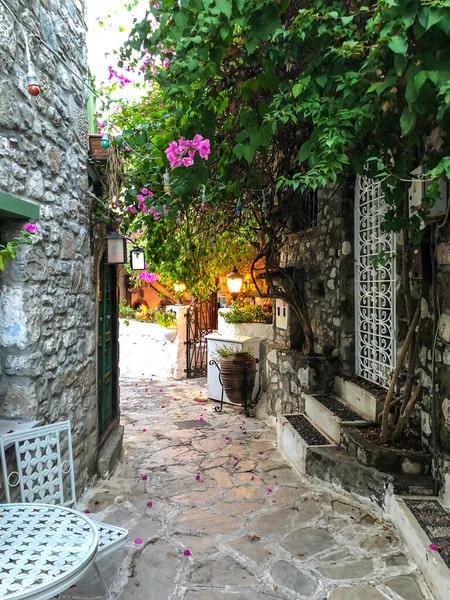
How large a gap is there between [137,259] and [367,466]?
2.61m

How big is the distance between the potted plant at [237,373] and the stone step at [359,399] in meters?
1.81

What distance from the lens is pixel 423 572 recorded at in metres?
2.43

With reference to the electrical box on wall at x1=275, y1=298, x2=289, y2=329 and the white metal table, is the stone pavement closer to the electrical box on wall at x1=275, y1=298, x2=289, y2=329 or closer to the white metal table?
the white metal table

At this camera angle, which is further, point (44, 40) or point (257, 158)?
point (257, 158)

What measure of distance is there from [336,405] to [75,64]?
3.57 m

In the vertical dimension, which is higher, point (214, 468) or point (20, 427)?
point (20, 427)

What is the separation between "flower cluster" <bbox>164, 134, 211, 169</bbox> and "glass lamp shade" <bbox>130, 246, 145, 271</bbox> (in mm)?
1344

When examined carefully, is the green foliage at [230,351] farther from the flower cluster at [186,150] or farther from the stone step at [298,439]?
the flower cluster at [186,150]

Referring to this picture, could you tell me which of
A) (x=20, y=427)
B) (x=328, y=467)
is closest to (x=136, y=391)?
(x=328, y=467)

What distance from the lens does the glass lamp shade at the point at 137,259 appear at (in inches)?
165

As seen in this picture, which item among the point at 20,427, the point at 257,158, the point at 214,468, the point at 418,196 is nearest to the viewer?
the point at 20,427

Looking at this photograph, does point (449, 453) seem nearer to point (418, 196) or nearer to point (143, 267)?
point (418, 196)

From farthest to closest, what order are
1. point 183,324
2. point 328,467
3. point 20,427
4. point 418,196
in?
point 183,324 < point 328,467 < point 418,196 < point 20,427

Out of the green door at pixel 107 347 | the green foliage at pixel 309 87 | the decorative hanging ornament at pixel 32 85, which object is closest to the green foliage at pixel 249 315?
the green door at pixel 107 347
